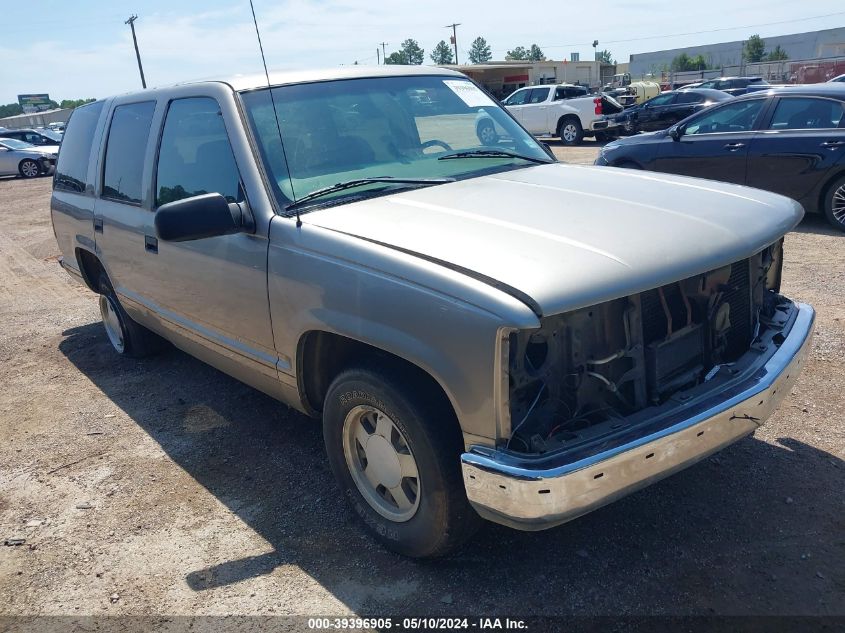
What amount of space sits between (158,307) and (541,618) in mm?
2962

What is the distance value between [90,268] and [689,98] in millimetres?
18134

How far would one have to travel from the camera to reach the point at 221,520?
3498mm

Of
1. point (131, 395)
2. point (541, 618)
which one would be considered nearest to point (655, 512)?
point (541, 618)

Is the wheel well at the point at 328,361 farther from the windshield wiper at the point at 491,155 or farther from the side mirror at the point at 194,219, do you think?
the windshield wiper at the point at 491,155

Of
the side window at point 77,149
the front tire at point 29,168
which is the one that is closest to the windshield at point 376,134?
the side window at point 77,149

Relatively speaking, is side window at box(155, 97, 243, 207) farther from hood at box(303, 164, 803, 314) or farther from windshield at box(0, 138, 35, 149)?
windshield at box(0, 138, 35, 149)

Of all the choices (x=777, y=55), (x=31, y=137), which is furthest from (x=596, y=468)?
(x=777, y=55)

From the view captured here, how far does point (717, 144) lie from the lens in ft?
29.3

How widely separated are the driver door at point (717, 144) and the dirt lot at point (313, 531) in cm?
436

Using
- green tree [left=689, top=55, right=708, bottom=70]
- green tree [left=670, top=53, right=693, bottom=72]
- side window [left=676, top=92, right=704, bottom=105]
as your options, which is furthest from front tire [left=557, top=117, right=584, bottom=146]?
green tree [left=670, top=53, right=693, bottom=72]

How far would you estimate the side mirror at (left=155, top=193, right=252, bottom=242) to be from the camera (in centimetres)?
294

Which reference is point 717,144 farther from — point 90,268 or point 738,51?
point 738,51

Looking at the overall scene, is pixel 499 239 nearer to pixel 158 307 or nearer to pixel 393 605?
pixel 393 605

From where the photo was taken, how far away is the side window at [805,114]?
8039mm
